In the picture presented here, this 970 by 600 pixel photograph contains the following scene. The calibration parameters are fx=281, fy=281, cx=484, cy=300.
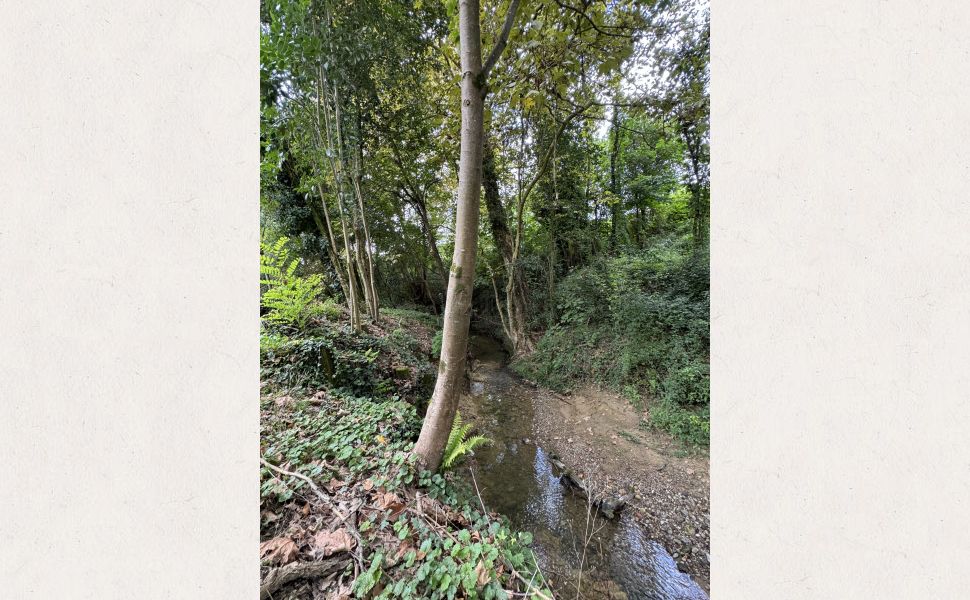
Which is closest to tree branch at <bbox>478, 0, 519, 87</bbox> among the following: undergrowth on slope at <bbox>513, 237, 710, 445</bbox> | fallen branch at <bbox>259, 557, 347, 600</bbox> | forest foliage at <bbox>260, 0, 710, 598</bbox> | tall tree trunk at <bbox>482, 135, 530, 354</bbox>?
forest foliage at <bbox>260, 0, 710, 598</bbox>

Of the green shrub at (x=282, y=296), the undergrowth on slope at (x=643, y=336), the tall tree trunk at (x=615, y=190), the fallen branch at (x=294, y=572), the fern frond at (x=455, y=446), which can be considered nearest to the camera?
the fallen branch at (x=294, y=572)

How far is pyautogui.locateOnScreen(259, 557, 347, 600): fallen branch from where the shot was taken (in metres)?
1.04

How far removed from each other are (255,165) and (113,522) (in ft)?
2.93

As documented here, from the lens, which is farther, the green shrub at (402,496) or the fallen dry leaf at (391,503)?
the fallen dry leaf at (391,503)

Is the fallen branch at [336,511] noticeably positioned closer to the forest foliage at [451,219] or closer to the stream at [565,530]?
the forest foliage at [451,219]

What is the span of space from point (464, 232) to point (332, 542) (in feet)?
5.27

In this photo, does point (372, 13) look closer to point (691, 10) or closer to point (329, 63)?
point (329, 63)

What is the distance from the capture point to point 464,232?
5.37 feet

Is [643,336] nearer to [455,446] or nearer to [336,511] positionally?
[455,446]

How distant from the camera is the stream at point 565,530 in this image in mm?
2090

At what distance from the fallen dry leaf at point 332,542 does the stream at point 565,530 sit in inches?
52.3

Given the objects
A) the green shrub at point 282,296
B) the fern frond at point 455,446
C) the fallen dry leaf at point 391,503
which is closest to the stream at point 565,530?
the fern frond at point 455,446
